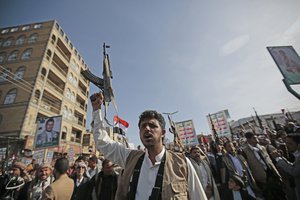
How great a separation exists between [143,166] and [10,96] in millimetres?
23273

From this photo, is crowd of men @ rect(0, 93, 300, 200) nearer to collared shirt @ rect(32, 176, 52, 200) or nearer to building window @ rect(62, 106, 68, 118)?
collared shirt @ rect(32, 176, 52, 200)

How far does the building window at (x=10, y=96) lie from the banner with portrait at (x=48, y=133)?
11635 mm

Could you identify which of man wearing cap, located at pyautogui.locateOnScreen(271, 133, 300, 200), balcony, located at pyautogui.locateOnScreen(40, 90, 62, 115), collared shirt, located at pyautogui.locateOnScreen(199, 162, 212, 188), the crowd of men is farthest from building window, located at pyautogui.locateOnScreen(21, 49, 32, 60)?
man wearing cap, located at pyautogui.locateOnScreen(271, 133, 300, 200)

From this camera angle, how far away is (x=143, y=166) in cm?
158

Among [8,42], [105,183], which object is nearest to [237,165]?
[105,183]

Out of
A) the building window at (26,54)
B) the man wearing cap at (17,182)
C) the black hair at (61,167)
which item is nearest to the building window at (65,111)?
the building window at (26,54)

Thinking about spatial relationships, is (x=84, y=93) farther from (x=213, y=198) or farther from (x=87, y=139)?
(x=213, y=198)

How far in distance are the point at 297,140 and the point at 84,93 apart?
3240 centimetres

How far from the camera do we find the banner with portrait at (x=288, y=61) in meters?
5.48

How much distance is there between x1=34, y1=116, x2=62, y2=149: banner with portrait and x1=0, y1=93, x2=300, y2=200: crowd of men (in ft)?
20.4

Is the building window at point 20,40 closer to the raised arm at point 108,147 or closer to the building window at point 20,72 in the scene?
the building window at point 20,72

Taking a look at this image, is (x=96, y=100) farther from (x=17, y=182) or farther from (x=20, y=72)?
(x=20, y=72)

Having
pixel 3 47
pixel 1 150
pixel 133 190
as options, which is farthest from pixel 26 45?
pixel 133 190

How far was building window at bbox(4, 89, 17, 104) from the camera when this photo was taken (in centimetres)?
1769
